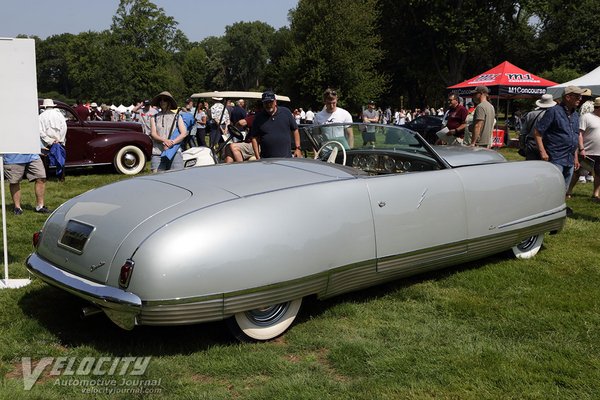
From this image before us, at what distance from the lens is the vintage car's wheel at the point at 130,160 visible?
1222 centimetres

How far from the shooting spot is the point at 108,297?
2.94 metres

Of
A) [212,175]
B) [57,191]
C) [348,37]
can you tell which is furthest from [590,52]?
[212,175]

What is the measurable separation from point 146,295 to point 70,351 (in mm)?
757

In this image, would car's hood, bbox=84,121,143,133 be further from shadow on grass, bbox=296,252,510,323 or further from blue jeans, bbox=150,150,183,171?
shadow on grass, bbox=296,252,510,323

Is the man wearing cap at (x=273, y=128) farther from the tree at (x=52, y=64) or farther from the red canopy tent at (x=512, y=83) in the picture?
the tree at (x=52, y=64)

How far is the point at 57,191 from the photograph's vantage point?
9.79 metres

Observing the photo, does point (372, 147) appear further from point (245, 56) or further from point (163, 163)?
point (245, 56)

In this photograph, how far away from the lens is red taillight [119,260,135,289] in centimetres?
293

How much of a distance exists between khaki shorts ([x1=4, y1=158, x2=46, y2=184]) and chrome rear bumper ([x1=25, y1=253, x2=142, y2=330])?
4.55m

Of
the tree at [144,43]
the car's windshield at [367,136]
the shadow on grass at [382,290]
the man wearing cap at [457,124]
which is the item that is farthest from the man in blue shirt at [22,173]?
the tree at [144,43]

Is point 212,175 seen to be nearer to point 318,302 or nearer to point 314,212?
point 314,212

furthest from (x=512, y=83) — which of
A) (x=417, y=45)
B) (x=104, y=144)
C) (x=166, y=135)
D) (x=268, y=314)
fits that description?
(x=417, y=45)

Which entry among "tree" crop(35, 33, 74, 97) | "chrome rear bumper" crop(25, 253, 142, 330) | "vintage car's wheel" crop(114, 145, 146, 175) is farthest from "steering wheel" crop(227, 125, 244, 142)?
"tree" crop(35, 33, 74, 97)

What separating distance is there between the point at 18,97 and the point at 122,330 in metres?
Result: 2.13
